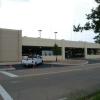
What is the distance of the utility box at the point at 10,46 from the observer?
216 feet

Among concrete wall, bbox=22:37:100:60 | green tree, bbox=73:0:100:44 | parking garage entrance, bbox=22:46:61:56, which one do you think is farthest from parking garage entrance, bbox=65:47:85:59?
green tree, bbox=73:0:100:44

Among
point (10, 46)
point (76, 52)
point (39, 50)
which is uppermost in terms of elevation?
point (10, 46)

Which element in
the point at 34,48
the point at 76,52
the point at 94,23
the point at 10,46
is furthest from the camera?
the point at 76,52

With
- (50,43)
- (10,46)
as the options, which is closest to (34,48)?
(50,43)

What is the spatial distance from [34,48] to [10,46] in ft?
64.2

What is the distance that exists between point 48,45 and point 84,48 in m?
22.4

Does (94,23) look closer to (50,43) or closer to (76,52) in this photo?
(50,43)

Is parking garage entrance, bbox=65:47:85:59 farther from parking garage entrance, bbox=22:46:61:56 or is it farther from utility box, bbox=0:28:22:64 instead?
utility box, bbox=0:28:22:64

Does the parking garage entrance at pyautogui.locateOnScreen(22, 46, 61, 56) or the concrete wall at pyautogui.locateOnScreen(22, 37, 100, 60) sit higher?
the concrete wall at pyautogui.locateOnScreen(22, 37, 100, 60)

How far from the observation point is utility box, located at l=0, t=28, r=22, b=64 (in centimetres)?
6588

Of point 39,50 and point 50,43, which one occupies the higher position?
point 50,43

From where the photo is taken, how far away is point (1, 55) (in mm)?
65875

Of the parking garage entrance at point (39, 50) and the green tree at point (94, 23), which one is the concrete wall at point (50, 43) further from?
the green tree at point (94, 23)

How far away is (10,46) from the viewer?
220 feet
